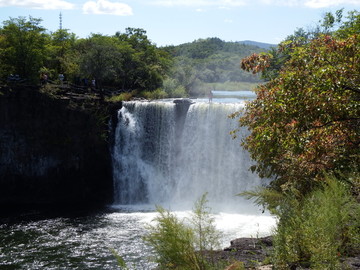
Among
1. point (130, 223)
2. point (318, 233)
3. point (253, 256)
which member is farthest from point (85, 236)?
point (318, 233)

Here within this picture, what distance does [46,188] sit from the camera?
25234 mm

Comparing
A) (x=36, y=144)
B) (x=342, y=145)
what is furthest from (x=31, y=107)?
(x=342, y=145)

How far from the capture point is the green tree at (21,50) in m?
27.4

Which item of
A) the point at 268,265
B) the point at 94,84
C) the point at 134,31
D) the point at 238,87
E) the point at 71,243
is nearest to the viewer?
the point at 268,265

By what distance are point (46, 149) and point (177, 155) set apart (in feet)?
23.4

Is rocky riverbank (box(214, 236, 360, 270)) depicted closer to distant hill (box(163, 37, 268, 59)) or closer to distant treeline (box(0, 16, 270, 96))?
distant treeline (box(0, 16, 270, 96))

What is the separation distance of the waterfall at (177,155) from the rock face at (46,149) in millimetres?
1515

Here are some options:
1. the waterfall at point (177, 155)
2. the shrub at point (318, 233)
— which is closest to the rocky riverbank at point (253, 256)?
the shrub at point (318, 233)

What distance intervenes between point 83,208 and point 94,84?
10.1 metres

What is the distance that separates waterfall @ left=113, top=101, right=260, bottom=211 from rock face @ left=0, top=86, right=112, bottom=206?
1.51 metres

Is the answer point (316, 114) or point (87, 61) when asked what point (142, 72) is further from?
point (316, 114)

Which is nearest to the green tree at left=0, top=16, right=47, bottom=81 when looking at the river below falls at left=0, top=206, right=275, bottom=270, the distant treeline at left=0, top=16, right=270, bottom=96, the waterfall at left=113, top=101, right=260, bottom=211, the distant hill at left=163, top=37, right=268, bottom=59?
the distant treeline at left=0, top=16, right=270, bottom=96

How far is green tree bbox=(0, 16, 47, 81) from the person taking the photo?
27422 mm

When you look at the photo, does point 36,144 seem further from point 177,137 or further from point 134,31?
point 134,31
